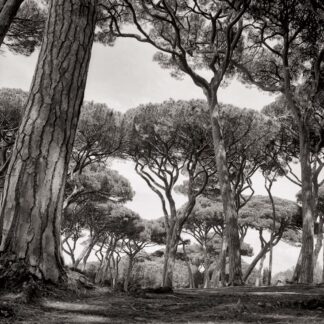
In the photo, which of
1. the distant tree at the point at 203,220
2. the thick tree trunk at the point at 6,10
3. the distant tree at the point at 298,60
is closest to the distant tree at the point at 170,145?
the distant tree at the point at 298,60

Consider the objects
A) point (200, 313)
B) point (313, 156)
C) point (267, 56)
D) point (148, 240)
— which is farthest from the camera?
point (148, 240)

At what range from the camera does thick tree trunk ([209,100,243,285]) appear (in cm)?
644

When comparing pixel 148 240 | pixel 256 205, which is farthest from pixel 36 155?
pixel 148 240

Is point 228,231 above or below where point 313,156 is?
below

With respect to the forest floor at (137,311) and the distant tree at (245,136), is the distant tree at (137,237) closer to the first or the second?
the distant tree at (245,136)

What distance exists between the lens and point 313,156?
11820 millimetres

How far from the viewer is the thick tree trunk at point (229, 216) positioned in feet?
21.1

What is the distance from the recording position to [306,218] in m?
7.93

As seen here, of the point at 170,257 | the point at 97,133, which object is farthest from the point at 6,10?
the point at 170,257

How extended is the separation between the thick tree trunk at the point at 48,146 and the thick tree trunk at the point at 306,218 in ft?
21.4

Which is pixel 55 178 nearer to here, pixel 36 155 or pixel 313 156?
pixel 36 155

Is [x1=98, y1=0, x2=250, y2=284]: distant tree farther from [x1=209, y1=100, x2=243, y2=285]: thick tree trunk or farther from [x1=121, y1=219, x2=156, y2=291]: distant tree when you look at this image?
[x1=121, y1=219, x2=156, y2=291]: distant tree

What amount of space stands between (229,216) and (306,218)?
7.90 feet

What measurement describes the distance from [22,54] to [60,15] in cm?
671
